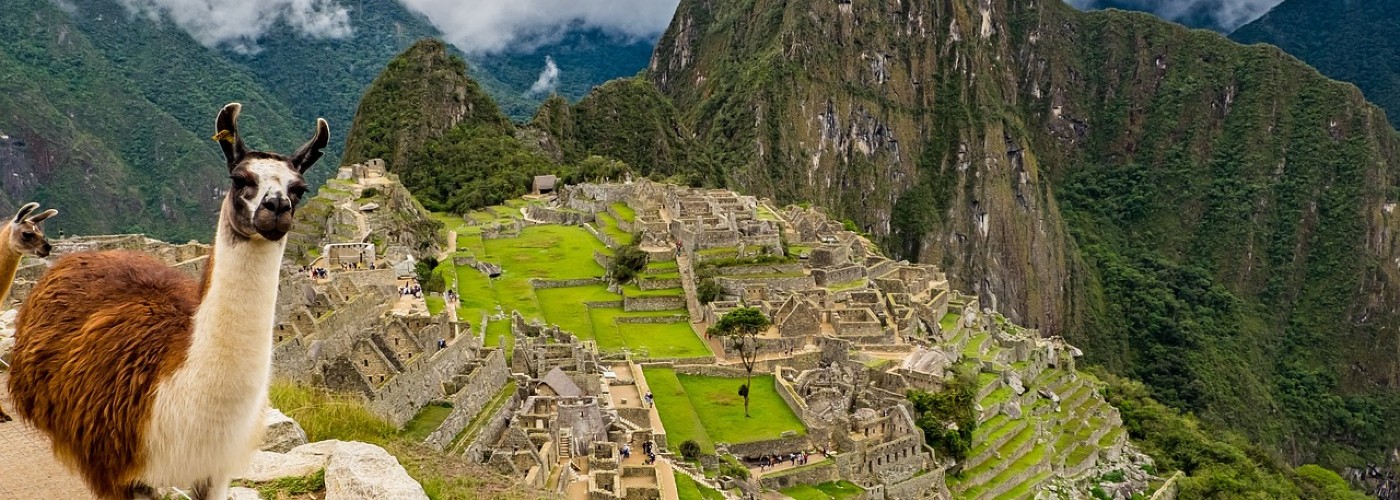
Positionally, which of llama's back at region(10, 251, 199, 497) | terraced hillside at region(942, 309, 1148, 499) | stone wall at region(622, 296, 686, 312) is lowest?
terraced hillside at region(942, 309, 1148, 499)

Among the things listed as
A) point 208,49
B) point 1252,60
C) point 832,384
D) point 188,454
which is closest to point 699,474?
point 832,384

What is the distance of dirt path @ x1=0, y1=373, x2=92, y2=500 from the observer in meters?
6.10

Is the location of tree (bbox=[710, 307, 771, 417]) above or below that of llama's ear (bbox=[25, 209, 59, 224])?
below

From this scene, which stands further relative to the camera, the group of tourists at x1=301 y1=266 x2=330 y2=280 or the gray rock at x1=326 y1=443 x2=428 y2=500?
the group of tourists at x1=301 y1=266 x2=330 y2=280

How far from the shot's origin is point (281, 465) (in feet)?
23.3

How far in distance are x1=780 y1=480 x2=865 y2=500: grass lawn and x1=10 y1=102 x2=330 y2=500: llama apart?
66.7 feet

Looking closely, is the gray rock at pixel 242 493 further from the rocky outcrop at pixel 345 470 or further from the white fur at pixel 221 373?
the white fur at pixel 221 373

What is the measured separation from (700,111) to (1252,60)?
9116 cm

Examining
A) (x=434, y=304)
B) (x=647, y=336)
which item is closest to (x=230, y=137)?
(x=434, y=304)

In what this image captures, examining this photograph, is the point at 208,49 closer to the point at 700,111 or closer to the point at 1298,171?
the point at 700,111

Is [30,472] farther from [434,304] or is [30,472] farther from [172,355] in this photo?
[434,304]

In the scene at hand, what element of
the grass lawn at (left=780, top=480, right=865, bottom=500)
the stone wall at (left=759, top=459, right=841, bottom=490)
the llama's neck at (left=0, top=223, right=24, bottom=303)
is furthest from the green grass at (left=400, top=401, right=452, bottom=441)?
the grass lawn at (left=780, top=480, right=865, bottom=500)

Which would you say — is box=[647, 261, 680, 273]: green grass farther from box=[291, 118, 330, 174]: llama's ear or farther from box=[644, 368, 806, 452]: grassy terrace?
box=[291, 118, 330, 174]: llama's ear

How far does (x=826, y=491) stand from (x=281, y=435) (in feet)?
61.3
